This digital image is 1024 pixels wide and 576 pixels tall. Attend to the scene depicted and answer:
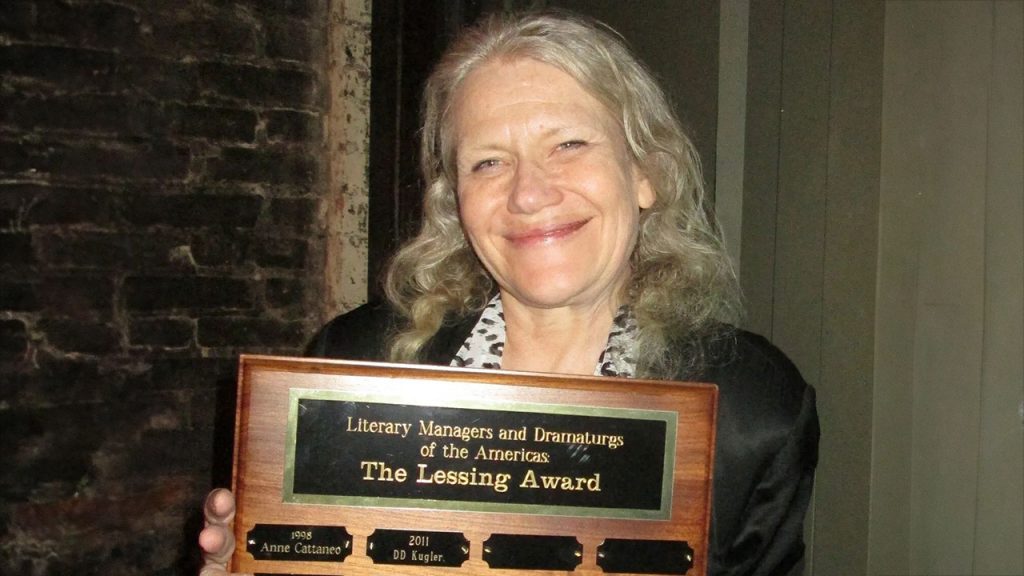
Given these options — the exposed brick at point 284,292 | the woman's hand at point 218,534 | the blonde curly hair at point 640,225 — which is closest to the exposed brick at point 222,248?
the exposed brick at point 284,292

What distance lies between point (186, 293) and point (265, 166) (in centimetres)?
42

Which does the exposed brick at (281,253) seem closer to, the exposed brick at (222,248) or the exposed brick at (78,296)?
the exposed brick at (222,248)

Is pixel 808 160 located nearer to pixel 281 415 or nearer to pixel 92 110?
pixel 281 415

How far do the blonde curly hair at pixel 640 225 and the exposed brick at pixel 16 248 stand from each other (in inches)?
50.8

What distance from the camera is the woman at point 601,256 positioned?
126 cm

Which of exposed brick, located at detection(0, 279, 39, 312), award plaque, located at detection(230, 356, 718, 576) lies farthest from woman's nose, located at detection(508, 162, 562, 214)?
exposed brick, located at detection(0, 279, 39, 312)

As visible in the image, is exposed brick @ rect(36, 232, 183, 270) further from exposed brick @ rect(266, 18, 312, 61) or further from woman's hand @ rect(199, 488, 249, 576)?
woman's hand @ rect(199, 488, 249, 576)

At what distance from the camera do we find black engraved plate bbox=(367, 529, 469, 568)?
1033 millimetres

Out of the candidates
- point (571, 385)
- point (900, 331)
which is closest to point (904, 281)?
point (900, 331)

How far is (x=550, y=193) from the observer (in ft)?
4.12

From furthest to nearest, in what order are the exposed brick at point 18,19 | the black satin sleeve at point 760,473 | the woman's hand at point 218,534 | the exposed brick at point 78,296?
1. the exposed brick at point 78,296
2. the exposed brick at point 18,19
3. the black satin sleeve at point 760,473
4. the woman's hand at point 218,534

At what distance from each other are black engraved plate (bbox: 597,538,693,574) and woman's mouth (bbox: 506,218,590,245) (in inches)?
16.4

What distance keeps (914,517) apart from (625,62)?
808mm

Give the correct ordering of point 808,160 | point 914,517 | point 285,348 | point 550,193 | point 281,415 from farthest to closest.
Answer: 1. point 285,348
2. point 808,160
3. point 914,517
4. point 550,193
5. point 281,415
